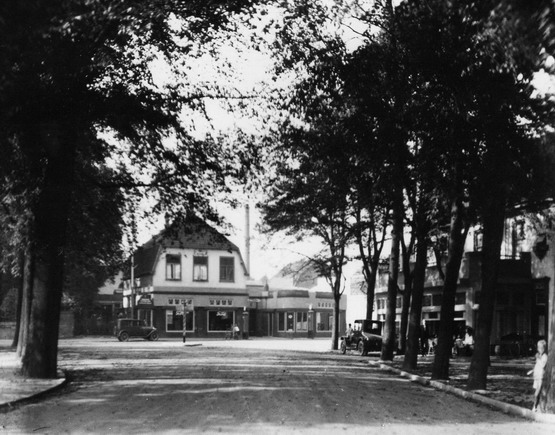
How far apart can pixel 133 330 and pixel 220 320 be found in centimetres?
1353

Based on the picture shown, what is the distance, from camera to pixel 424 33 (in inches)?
656

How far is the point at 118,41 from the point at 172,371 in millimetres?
12600

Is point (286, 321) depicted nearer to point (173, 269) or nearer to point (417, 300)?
point (173, 269)

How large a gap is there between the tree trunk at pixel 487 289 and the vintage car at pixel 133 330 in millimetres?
46475

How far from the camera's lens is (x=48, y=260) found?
65.9 feet

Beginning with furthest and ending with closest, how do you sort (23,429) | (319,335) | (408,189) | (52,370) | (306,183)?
(319,335), (306,183), (408,189), (52,370), (23,429)

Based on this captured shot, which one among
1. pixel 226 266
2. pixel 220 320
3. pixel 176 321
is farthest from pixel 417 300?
pixel 226 266

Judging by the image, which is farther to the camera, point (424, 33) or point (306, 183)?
point (306, 183)

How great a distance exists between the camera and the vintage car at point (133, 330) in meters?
62.1

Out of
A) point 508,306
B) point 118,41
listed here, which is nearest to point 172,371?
point 118,41

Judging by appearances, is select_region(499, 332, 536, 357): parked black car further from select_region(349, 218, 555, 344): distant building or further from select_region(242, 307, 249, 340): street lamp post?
select_region(242, 307, 249, 340): street lamp post

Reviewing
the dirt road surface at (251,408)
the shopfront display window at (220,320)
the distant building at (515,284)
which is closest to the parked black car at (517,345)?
the distant building at (515,284)

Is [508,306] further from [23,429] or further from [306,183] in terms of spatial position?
[23,429]

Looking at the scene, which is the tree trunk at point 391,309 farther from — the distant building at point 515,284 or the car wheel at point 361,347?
the distant building at point 515,284
